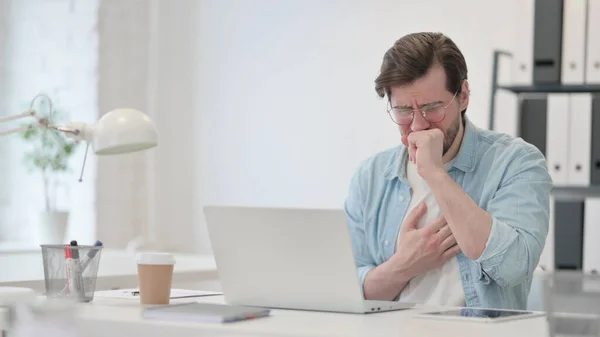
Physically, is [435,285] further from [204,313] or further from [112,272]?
[112,272]

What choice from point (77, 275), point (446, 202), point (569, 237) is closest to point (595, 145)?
point (569, 237)

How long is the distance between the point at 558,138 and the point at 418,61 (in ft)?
4.16

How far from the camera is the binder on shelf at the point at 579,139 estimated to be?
9.90 ft

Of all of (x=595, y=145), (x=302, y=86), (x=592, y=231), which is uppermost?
(x=302, y=86)

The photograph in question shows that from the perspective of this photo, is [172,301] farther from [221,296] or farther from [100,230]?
[100,230]

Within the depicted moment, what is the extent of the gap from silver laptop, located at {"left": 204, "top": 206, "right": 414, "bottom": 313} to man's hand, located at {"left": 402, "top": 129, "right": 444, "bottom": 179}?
0.35 metres

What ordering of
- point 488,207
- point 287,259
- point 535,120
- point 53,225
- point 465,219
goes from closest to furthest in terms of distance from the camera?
point 287,259
point 465,219
point 488,207
point 535,120
point 53,225

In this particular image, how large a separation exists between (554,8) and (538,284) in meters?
1.24

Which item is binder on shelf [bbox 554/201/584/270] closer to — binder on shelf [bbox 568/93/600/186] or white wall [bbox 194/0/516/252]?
binder on shelf [bbox 568/93/600/186]

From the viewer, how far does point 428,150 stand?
185 cm

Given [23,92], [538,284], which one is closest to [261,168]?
[23,92]

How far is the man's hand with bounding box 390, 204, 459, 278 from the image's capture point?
1862 mm

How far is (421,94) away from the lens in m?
1.93

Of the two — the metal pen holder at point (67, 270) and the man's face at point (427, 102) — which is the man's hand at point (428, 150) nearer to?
the man's face at point (427, 102)
